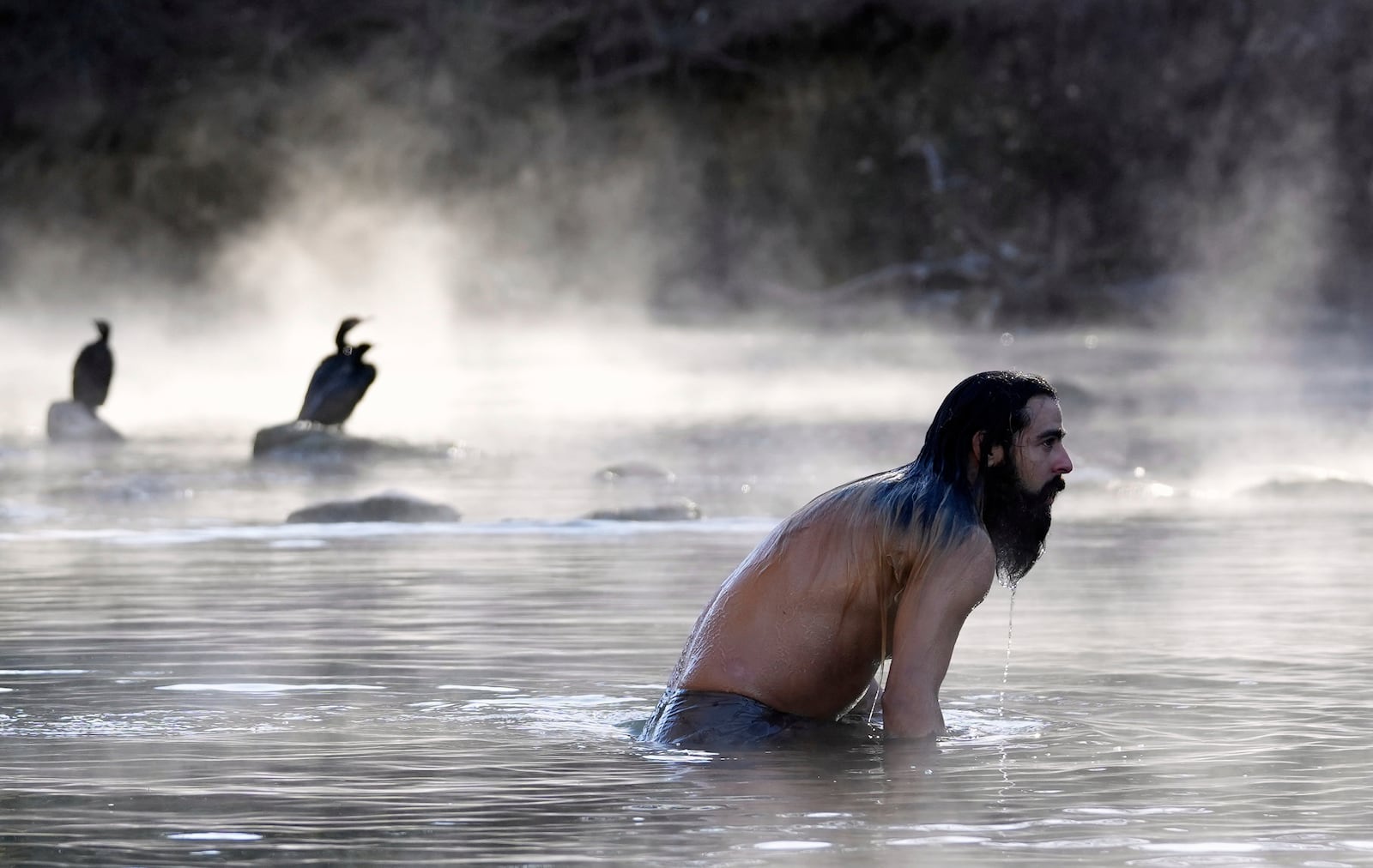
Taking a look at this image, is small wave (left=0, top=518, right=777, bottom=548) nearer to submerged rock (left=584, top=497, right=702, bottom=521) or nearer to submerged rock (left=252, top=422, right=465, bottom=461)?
submerged rock (left=584, top=497, right=702, bottom=521)

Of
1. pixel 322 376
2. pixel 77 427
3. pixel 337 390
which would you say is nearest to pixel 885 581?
pixel 337 390

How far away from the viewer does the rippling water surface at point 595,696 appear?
432cm

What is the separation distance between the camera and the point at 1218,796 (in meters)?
4.71

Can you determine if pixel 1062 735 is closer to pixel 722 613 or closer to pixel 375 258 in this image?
pixel 722 613

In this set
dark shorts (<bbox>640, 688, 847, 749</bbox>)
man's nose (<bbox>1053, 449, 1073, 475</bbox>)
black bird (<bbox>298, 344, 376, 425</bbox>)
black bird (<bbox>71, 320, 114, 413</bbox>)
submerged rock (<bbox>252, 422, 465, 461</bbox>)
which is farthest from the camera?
black bird (<bbox>71, 320, 114, 413</bbox>)

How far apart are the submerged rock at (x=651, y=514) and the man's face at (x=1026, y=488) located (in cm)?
721

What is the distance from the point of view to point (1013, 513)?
4.79 metres

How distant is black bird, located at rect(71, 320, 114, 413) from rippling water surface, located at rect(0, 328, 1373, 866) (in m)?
8.12

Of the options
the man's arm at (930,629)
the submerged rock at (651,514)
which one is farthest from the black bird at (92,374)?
the man's arm at (930,629)

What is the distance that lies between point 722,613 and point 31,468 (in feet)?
44.4

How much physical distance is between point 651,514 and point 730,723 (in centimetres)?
704

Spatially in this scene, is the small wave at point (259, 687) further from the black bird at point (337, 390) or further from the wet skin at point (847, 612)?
the black bird at point (337, 390)

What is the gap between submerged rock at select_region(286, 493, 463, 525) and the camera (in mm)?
12039

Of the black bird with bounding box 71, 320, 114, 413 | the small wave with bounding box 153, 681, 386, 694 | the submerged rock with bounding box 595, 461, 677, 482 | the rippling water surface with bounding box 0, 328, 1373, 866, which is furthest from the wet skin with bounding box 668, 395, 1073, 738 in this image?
the black bird with bounding box 71, 320, 114, 413
